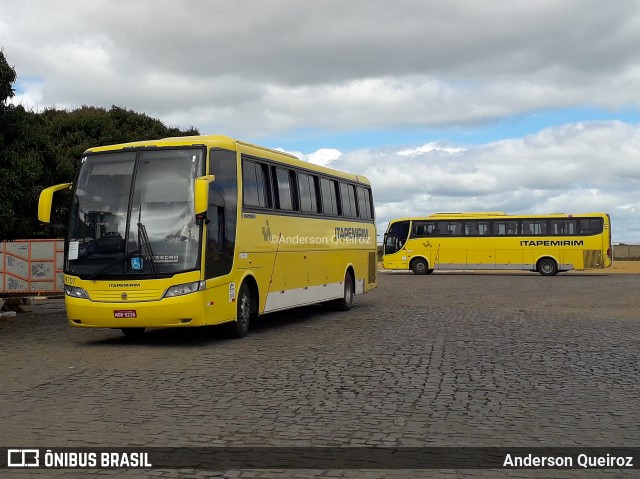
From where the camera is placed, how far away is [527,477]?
5898mm

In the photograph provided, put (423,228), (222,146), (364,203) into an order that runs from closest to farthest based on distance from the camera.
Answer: (222,146) → (364,203) → (423,228)

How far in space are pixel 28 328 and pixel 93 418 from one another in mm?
10897

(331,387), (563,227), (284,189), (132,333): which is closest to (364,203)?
(284,189)

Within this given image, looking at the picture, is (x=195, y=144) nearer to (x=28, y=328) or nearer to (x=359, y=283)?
(x=28, y=328)

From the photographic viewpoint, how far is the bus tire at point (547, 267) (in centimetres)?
4616

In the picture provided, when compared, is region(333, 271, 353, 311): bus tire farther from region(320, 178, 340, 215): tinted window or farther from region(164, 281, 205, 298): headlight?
region(164, 281, 205, 298): headlight

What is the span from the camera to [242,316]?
15.5 meters

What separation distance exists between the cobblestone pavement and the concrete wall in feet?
203

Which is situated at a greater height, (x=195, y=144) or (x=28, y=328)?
(x=195, y=144)

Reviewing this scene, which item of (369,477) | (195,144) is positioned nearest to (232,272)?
(195,144)

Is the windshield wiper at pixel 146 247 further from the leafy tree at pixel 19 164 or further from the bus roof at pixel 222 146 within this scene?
the leafy tree at pixel 19 164

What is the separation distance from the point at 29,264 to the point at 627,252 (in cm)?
6031

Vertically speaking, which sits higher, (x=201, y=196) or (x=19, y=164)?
(x=19, y=164)

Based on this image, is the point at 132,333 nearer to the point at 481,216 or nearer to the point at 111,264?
the point at 111,264
